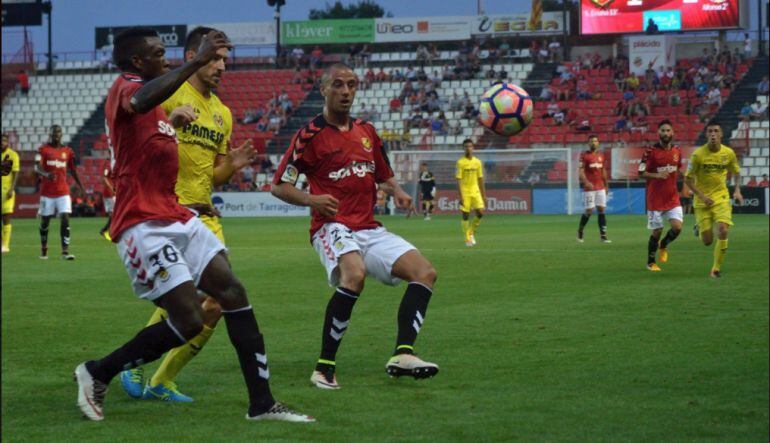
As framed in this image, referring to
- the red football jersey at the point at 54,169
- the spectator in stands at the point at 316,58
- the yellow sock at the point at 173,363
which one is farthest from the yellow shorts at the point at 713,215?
the spectator in stands at the point at 316,58

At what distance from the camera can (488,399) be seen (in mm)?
6199

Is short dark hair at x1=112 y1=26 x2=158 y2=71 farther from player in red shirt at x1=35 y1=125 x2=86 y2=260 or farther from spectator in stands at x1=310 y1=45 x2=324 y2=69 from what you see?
spectator in stands at x1=310 y1=45 x2=324 y2=69

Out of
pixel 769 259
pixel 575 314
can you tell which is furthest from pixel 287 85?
pixel 575 314

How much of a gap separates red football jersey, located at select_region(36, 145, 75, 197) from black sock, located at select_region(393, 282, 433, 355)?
15545 mm

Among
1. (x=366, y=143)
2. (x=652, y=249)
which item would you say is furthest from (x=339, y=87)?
(x=652, y=249)

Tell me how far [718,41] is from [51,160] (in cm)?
4150

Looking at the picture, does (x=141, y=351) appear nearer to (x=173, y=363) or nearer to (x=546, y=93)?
(x=173, y=363)

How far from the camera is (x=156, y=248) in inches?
214

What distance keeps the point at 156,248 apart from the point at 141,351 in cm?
57

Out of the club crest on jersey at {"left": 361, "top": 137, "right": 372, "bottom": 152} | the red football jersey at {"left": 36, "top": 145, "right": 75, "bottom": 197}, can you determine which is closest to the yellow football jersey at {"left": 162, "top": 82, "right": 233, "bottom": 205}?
the club crest on jersey at {"left": 361, "top": 137, "right": 372, "bottom": 152}

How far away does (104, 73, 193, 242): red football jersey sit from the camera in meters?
5.45

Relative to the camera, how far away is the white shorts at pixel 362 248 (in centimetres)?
718

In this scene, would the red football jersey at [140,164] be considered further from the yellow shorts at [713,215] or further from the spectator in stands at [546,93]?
the spectator in stands at [546,93]

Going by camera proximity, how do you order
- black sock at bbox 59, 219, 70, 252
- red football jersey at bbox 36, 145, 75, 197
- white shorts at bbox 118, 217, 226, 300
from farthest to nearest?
red football jersey at bbox 36, 145, 75, 197 → black sock at bbox 59, 219, 70, 252 → white shorts at bbox 118, 217, 226, 300
